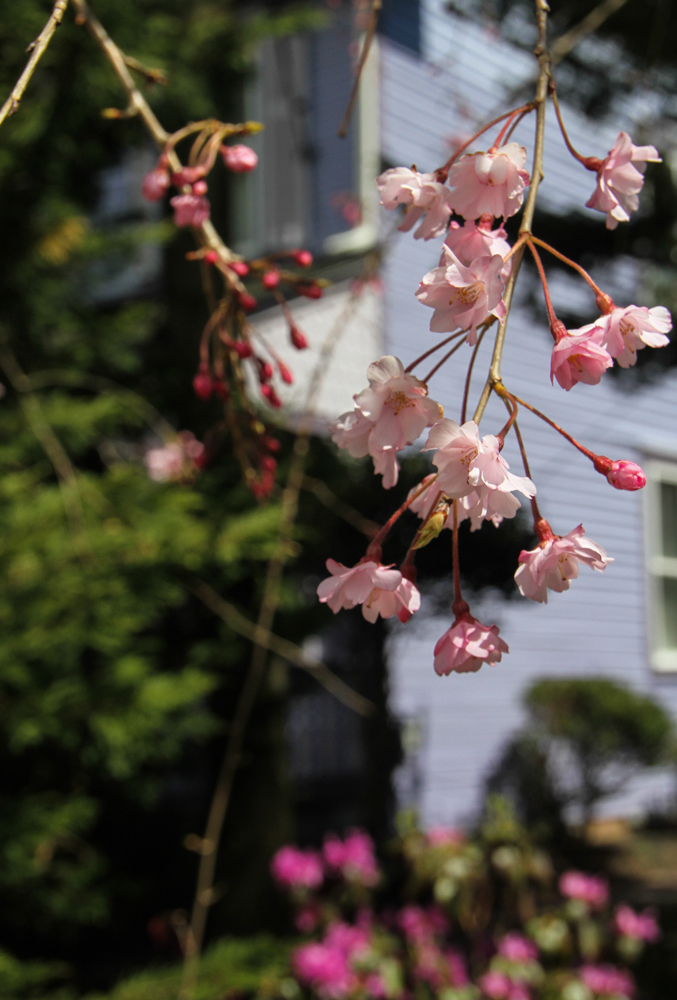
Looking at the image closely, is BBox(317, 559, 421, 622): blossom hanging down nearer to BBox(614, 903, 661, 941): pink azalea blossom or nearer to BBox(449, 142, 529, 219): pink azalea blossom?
BBox(449, 142, 529, 219): pink azalea blossom

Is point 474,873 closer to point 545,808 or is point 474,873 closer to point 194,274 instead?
point 545,808

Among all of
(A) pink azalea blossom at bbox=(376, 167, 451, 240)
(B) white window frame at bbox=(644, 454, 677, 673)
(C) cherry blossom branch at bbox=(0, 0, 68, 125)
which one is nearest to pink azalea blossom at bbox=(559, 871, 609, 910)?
(B) white window frame at bbox=(644, 454, 677, 673)

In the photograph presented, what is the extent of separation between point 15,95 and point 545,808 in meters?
4.76

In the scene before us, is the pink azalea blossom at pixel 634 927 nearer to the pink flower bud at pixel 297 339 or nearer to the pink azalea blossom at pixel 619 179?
the pink flower bud at pixel 297 339

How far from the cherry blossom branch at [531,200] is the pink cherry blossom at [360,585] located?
119 millimetres

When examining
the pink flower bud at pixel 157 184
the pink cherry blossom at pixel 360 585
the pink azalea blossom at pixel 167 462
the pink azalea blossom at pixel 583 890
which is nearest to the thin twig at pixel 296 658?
the pink azalea blossom at pixel 167 462

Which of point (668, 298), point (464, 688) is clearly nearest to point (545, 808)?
point (464, 688)

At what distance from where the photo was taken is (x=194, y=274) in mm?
2967

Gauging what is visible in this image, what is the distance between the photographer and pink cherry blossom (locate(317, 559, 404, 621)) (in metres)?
0.48

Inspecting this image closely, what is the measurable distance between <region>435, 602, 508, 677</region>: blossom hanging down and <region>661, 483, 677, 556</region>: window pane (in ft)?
15.4

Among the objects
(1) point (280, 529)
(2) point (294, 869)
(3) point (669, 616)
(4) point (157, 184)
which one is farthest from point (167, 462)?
(3) point (669, 616)

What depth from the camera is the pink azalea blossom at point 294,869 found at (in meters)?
2.55

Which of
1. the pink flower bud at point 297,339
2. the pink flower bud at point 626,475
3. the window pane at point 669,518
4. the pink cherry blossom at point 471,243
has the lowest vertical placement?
the pink flower bud at point 626,475

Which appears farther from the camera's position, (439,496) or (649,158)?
(649,158)
